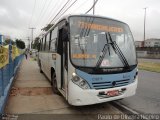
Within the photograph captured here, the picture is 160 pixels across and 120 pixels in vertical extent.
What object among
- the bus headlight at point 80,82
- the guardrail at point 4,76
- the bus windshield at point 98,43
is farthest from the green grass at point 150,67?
the bus headlight at point 80,82

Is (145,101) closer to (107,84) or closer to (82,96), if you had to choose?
(107,84)

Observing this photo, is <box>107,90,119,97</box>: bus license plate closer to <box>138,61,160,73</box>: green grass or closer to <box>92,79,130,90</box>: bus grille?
<box>92,79,130,90</box>: bus grille

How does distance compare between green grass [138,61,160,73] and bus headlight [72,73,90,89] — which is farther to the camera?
green grass [138,61,160,73]

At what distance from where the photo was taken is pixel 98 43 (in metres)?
5.91

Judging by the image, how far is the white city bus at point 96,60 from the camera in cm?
546

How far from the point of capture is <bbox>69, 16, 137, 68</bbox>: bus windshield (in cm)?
566

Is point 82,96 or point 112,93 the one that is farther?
point 112,93

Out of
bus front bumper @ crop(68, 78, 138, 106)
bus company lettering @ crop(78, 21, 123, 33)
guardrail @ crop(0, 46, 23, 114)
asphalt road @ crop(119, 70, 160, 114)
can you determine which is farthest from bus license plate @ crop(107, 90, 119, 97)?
guardrail @ crop(0, 46, 23, 114)

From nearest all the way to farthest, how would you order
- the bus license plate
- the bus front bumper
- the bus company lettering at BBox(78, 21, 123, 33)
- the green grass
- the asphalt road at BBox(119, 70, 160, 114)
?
the bus front bumper < the bus license plate < the bus company lettering at BBox(78, 21, 123, 33) < the asphalt road at BBox(119, 70, 160, 114) < the green grass

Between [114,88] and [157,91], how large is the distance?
3.83 meters

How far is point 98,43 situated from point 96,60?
1.77 feet

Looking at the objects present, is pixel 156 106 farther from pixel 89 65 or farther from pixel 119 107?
pixel 89 65

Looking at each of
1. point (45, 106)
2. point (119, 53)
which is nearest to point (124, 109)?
point (119, 53)

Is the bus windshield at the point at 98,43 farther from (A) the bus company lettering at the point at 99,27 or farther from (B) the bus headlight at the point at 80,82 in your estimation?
(B) the bus headlight at the point at 80,82
